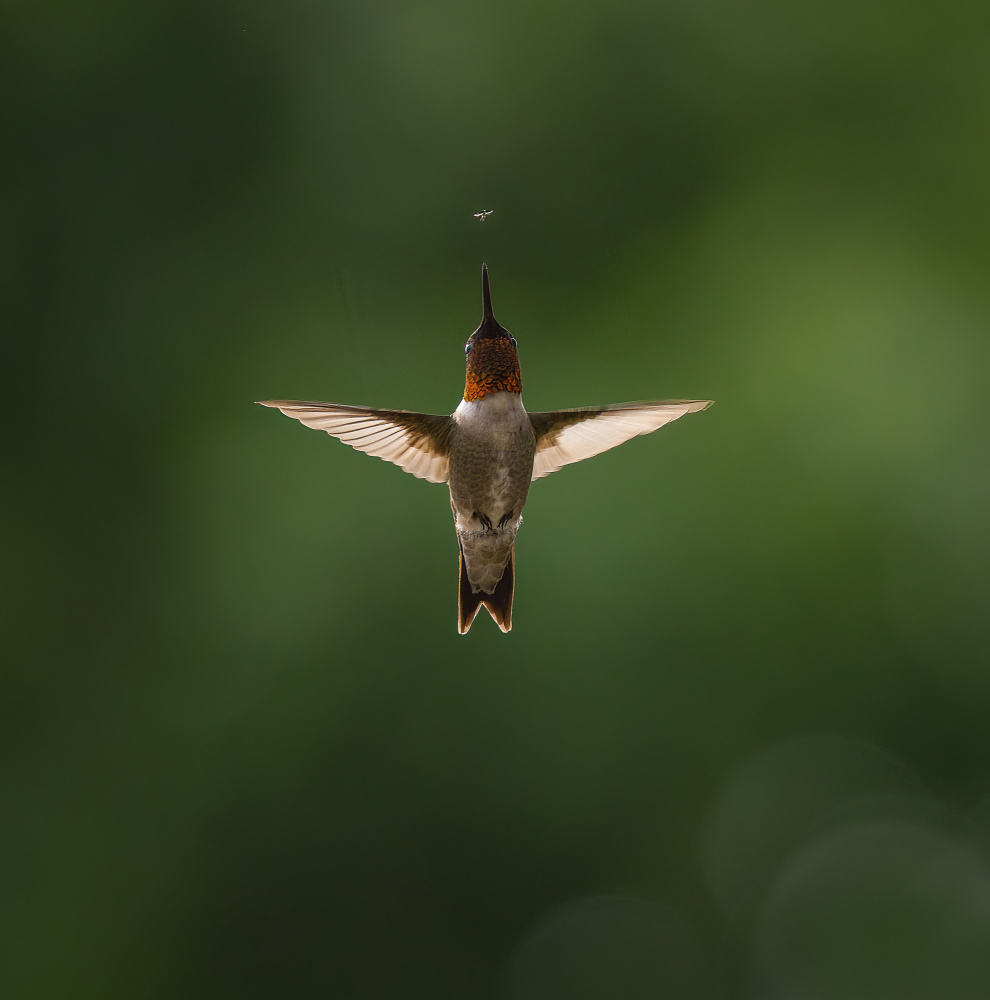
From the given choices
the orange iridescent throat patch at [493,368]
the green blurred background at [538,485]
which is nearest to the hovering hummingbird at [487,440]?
the orange iridescent throat patch at [493,368]

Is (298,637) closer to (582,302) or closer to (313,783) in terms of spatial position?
(313,783)

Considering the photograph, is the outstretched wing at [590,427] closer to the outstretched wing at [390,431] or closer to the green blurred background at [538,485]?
the outstretched wing at [390,431]

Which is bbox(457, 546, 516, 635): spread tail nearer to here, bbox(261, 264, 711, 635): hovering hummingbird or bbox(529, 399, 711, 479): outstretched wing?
bbox(261, 264, 711, 635): hovering hummingbird

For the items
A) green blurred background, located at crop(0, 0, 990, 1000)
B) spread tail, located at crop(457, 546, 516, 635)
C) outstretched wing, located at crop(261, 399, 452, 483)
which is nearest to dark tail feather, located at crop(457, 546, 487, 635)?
spread tail, located at crop(457, 546, 516, 635)

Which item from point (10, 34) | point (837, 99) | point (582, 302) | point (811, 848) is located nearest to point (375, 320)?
point (582, 302)

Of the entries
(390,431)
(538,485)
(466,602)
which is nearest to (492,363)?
(390,431)

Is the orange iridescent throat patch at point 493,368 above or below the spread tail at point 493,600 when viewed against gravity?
above

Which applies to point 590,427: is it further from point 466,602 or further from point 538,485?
→ point 538,485

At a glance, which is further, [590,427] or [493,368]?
[590,427]
